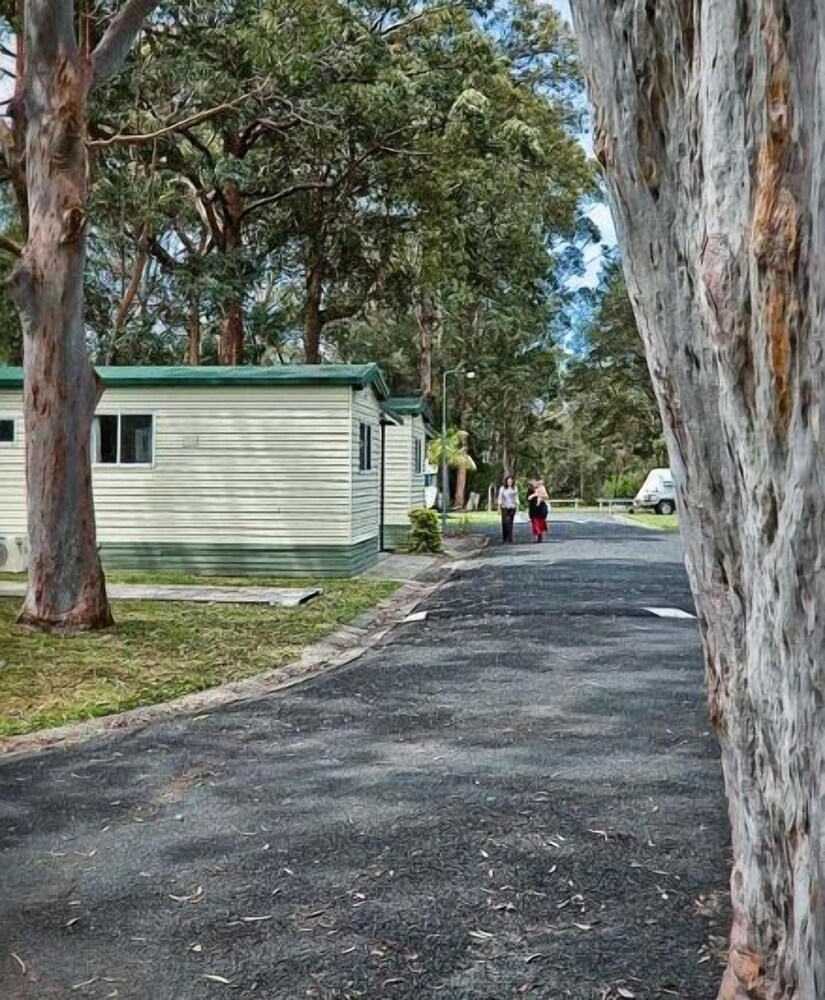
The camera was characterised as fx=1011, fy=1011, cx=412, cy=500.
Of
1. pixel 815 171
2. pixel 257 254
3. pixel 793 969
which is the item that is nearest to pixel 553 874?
pixel 793 969

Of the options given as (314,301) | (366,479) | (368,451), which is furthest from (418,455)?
(366,479)

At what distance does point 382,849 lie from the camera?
3898 millimetres

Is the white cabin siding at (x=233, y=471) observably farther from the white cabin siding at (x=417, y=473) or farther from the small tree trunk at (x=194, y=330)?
the small tree trunk at (x=194, y=330)

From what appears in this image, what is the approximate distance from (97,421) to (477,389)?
1101 inches

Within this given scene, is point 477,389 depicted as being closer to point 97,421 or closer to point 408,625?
point 97,421

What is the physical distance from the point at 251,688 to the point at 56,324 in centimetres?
396

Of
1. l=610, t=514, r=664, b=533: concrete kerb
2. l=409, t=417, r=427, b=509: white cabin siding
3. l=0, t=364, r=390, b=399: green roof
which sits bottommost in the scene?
l=610, t=514, r=664, b=533: concrete kerb

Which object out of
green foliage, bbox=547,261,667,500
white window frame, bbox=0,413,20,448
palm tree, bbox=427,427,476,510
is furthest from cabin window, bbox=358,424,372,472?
green foliage, bbox=547,261,667,500

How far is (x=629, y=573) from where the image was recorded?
49.8ft

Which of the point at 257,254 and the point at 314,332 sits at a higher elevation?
the point at 257,254

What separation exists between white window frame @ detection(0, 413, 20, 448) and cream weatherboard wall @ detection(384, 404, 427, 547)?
7.25m

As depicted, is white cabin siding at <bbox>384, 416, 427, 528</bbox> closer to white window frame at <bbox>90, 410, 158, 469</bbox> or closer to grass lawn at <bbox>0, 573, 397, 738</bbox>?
white window frame at <bbox>90, 410, 158, 469</bbox>

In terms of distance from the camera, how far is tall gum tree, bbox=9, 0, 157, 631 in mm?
8883

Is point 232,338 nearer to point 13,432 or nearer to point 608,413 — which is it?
point 13,432
